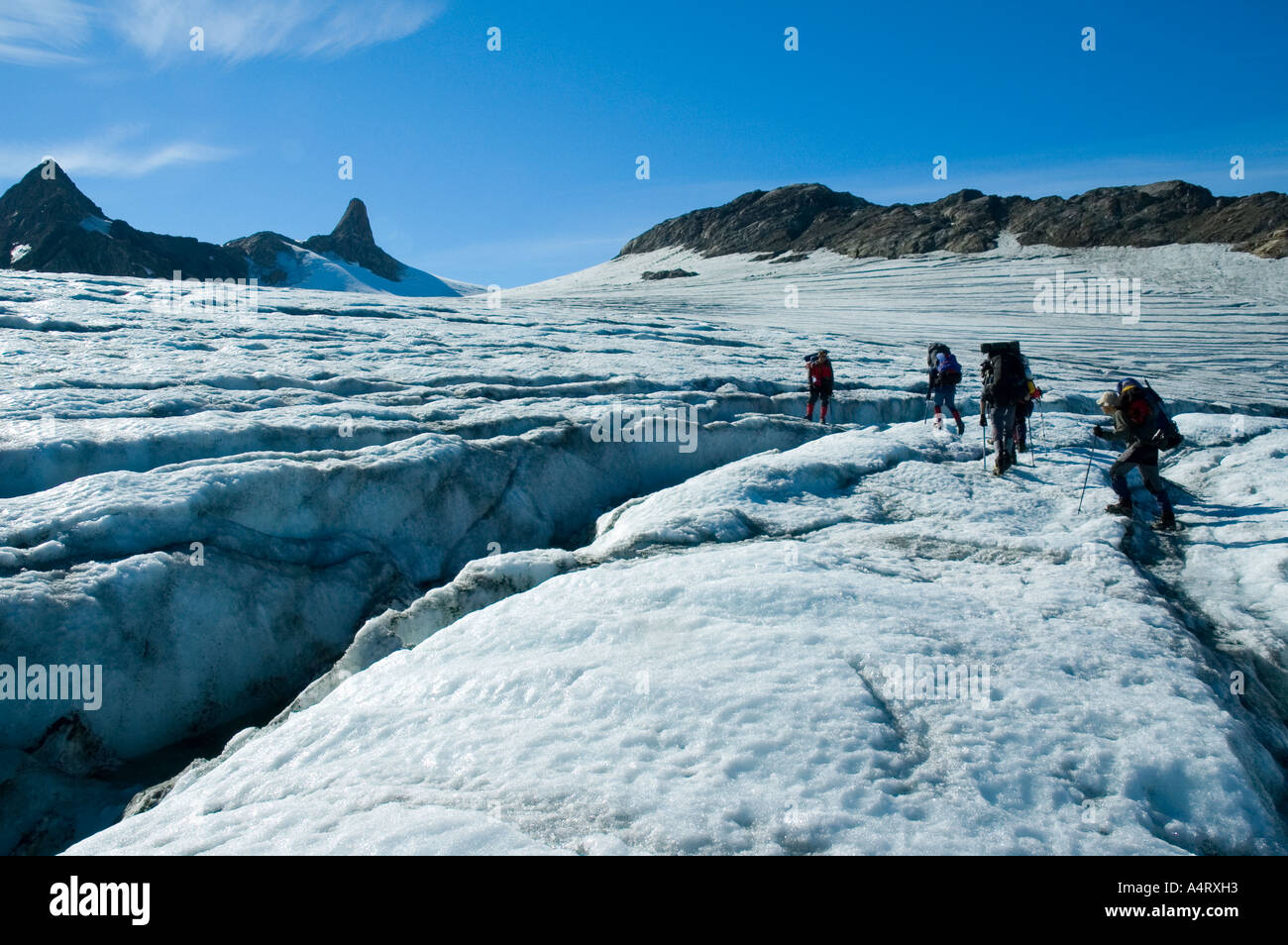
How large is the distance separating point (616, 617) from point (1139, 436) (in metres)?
6.63

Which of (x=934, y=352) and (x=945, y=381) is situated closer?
(x=945, y=381)

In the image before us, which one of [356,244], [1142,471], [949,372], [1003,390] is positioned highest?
[356,244]

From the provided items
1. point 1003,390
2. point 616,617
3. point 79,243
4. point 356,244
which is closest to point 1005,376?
point 1003,390

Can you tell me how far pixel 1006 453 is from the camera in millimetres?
9648

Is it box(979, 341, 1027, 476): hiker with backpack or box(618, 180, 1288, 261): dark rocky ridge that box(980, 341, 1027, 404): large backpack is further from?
box(618, 180, 1288, 261): dark rocky ridge

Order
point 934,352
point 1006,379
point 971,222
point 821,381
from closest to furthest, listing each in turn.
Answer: point 1006,379
point 934,352
point 821,381
point 971,222

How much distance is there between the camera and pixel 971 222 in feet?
225

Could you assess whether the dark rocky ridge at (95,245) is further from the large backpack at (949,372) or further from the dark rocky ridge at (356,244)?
the large backpack at (949,372)

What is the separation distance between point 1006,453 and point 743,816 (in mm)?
8057

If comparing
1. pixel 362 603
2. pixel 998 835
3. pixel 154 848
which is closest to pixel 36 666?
pixel 362 603

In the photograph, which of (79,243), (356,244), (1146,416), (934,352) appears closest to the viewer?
(1146,416)

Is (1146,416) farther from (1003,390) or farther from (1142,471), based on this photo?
(1003,390)

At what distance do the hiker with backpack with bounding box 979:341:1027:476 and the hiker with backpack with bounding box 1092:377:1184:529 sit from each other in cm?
159
